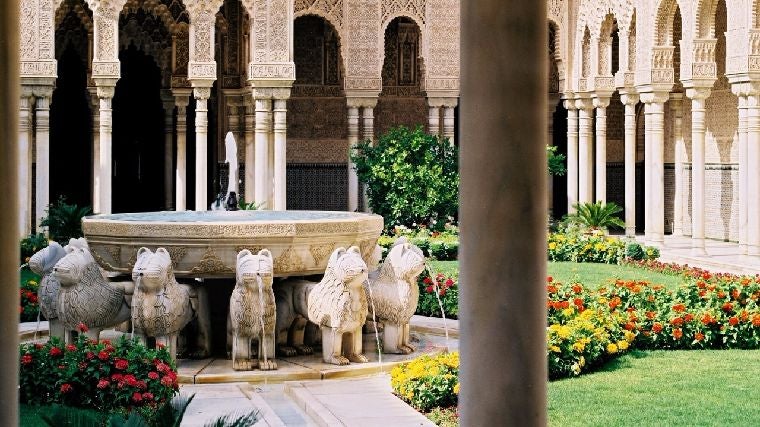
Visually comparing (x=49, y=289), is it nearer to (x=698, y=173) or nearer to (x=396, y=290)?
(x=396, y=290)

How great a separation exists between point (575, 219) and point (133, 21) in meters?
10.1

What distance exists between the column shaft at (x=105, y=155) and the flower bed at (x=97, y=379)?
40.8ft

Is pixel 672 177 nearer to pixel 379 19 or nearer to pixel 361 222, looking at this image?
pixel 379 19

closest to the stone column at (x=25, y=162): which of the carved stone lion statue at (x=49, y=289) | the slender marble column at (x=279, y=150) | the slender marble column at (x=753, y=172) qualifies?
the slender marble column at (x=279, y=150)

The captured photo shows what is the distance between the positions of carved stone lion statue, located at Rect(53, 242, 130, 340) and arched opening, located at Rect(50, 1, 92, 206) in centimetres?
1697

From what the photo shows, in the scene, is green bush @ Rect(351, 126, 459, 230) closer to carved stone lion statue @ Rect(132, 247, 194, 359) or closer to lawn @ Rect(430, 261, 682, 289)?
lawn @ Rect(430, 261, 682, 289)

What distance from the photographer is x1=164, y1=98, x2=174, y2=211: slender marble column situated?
25547 millimetres

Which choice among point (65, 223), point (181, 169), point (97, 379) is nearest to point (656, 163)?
point (181, 169)

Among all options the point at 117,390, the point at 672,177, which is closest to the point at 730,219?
the point at 672,177

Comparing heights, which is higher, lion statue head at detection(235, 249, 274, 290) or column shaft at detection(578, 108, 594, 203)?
A: column shaft at detection(578, 108, 594, 203)

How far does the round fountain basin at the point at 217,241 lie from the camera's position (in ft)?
31.0

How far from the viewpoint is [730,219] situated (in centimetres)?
2238

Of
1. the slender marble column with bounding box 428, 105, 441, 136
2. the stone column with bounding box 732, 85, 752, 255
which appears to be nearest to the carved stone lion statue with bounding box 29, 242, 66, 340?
the stone column with bounding box 732, 85, 752, 255

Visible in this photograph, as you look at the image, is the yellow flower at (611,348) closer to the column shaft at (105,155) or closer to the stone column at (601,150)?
the column shaft at (105,155)
